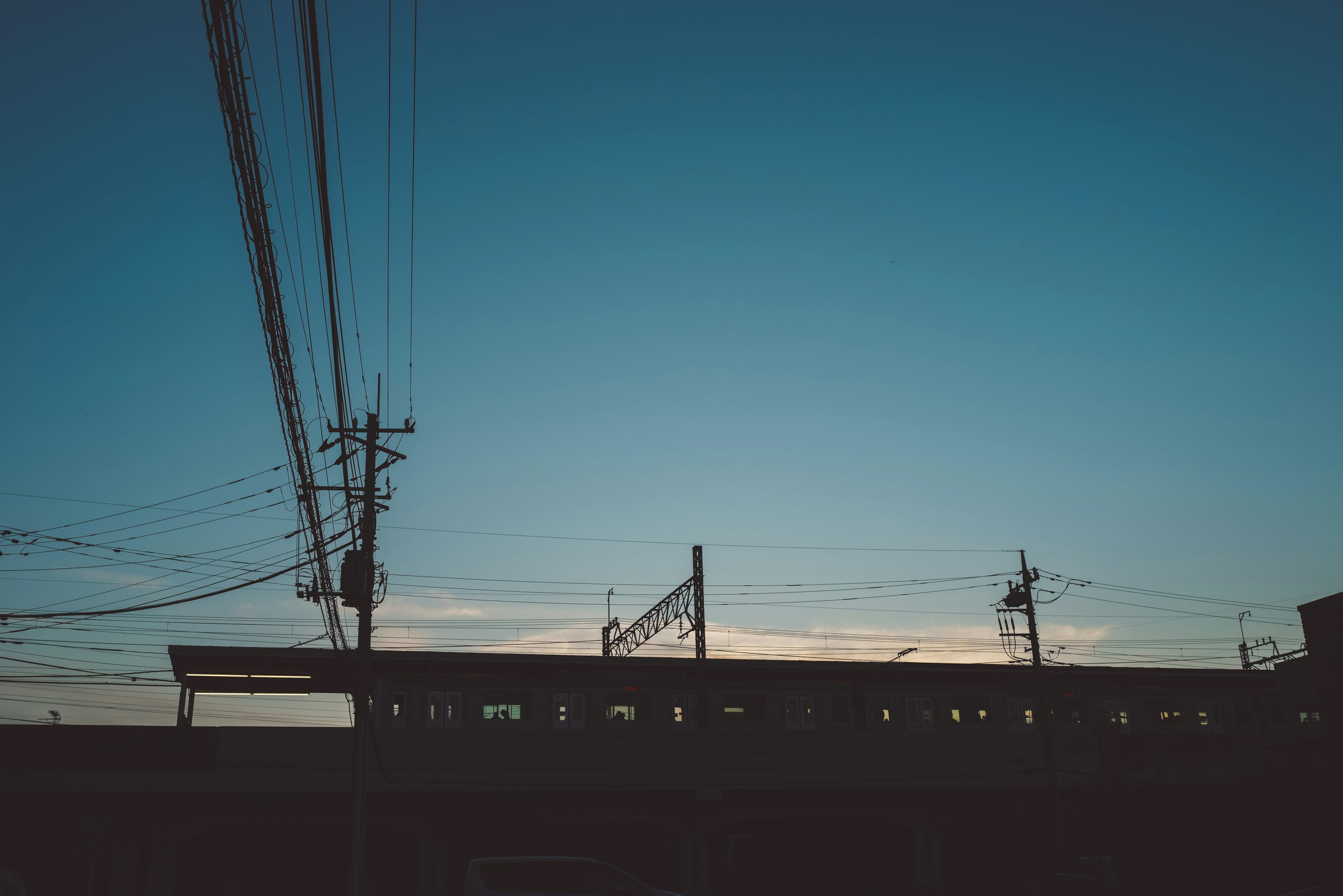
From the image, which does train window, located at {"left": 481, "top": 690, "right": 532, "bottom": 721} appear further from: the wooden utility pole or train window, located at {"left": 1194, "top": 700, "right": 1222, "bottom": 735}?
train window, located at {"left": 1194, "top": 700, "right": 1222, "bottom": 735}

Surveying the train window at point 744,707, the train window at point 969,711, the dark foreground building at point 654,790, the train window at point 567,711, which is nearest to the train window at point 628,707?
the dark foreground building at point 654,790

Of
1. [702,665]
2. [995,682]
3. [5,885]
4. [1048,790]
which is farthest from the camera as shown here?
[995,682]

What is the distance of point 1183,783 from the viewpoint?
3634 cm

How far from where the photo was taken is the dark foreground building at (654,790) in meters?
25.2

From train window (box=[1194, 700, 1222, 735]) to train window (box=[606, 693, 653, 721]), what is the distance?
28306 mm

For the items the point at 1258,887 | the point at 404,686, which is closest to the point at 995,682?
the point at 1258,887

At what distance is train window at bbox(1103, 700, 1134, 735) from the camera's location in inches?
1779

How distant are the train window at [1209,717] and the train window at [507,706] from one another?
33440 mm

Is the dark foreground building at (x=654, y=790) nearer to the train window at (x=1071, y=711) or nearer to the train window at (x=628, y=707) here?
the train window at (x=628, y=707)

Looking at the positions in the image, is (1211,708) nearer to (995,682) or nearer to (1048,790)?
(995,682)

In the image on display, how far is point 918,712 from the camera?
42500 mm

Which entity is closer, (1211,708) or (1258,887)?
(1258,887)

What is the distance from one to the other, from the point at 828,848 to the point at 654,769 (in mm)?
9236

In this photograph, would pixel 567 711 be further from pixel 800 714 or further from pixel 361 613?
pixel 361 613
